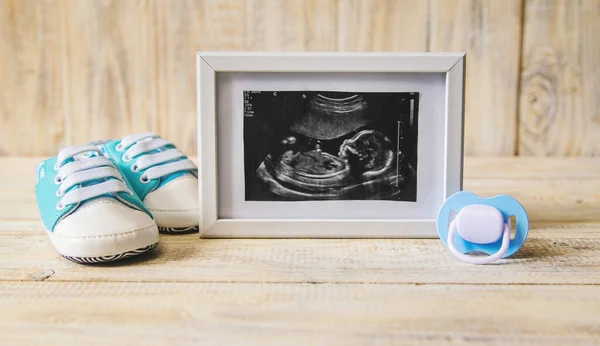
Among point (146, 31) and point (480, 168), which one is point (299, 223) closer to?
point (480, 168)

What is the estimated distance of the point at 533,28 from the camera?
1627mm

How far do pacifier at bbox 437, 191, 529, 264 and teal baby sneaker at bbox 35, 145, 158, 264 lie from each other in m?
0.39

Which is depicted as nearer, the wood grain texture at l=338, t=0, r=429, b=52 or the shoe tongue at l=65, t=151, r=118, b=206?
the shoe tongue at l=65, t=151, r=118, b=206

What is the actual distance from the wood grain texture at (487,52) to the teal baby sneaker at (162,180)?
0.90m

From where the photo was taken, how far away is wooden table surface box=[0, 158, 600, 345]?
0.55 m

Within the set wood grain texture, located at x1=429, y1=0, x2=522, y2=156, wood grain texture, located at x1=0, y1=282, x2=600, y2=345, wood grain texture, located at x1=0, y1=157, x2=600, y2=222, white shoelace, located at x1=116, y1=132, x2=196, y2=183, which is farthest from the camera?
wood grain texture, located at x1=429, y1=0, x2=522, y2=156

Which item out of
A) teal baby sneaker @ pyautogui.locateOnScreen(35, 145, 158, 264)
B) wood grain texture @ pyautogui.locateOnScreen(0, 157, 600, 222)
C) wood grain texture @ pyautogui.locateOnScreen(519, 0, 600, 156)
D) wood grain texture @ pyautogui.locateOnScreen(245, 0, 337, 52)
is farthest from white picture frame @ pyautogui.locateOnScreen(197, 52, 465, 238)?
wood grain texture @ pyautogui.locateOnScreen(519, 0, 600, 156)

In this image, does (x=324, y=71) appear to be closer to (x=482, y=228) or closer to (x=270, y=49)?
(x=482, y=228)

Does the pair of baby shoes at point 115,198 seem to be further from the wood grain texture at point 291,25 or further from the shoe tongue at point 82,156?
the wood grain texture at point 291,25

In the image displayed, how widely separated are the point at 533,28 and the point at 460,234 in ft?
3.49

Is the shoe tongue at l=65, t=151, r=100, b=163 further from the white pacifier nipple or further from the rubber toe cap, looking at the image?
the white pacifier nipple

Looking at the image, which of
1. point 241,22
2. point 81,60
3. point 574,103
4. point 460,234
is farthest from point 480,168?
point 81,60

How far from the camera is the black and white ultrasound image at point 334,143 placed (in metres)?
0.88

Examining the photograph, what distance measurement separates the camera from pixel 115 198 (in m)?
0.81
